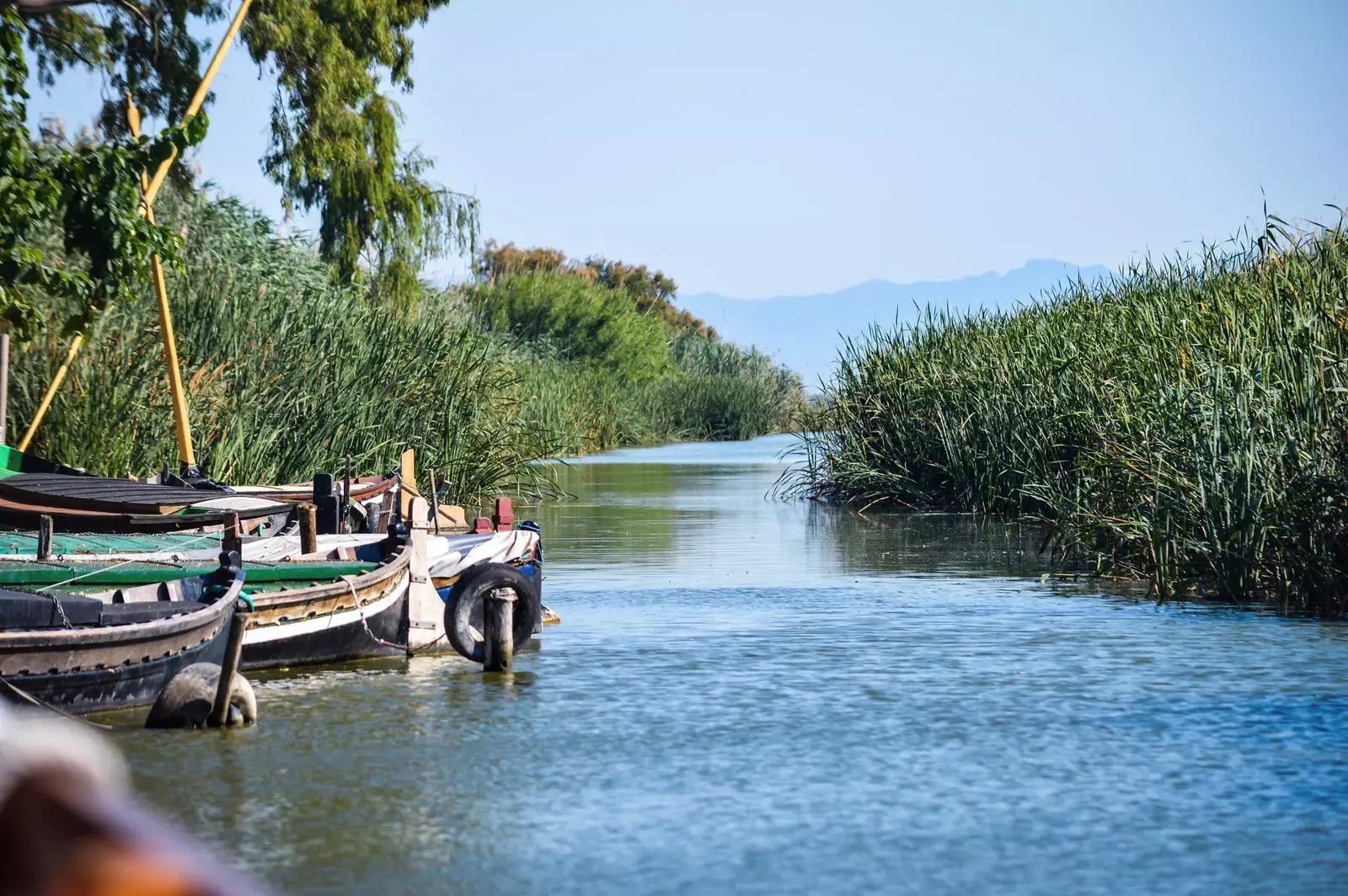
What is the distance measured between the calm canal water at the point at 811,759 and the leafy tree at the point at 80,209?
3982mm

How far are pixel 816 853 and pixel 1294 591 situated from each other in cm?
814

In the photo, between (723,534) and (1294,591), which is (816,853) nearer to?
(1294,591)

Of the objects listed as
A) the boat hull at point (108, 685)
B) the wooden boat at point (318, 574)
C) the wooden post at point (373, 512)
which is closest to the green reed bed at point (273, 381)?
the wooden post at point (373, 512)

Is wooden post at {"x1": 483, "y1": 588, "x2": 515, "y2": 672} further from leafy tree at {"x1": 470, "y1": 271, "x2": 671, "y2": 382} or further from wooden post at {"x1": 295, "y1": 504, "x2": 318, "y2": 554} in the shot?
leafy tree at {"x1": 470, "y1": 271, "x2": 671, "y2": 382}

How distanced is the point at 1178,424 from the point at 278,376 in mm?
10522

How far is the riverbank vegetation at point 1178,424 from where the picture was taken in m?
13.2

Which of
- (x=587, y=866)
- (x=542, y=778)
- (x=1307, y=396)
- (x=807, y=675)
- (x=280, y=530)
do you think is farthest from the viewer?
(x=280, y=530)

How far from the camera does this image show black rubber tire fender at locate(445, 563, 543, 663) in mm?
11570

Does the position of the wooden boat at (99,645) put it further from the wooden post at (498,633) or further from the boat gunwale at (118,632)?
the wooden post at (498,633)

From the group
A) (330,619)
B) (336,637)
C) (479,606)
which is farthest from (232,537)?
(479,606)

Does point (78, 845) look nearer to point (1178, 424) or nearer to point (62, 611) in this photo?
point (62, 611)

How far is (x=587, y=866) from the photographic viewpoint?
6.20 metres

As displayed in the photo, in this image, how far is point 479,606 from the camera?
11.7 meters

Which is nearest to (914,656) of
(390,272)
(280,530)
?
(280,530)
